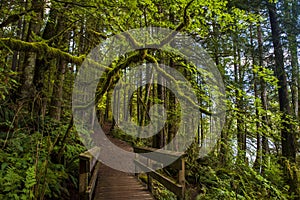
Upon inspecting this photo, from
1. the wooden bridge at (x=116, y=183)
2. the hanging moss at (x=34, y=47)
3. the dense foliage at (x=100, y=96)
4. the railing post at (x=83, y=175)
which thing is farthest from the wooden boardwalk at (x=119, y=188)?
the hanging moss at (x=34, y=47)

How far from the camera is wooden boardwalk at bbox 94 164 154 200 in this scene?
4727 mm

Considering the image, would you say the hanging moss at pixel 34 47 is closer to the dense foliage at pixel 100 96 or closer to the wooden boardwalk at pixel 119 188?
the dense foliage at pixel 100 96

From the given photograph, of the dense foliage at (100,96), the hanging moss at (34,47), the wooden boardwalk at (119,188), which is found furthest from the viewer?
the wooden boardwalk at (119,188)

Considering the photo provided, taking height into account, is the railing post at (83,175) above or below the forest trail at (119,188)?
above

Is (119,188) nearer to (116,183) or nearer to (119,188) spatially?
(119,188)

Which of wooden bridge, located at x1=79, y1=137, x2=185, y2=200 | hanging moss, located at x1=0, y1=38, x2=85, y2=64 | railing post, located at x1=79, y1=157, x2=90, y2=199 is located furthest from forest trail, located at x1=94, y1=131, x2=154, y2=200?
hanging moss, located at x1=0, y1=38, x2=85, y2=64

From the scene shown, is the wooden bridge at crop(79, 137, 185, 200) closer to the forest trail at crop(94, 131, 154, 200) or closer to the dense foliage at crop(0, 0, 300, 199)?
the forest trail at crop(94, 131, 154, 200)

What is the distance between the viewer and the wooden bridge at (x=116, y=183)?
3.74 m

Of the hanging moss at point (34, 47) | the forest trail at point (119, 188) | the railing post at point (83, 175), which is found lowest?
the forest trail at point (119, 188)

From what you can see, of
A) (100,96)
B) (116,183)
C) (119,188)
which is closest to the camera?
(100,96)

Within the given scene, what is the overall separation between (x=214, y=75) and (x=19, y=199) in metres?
5.86

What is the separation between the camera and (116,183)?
575cm

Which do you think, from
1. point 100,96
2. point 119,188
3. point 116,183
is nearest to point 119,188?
point 119,188

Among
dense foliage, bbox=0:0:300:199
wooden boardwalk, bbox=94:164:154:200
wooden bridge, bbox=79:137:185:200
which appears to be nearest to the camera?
wooden bridge, bbox=79:137:185:200
